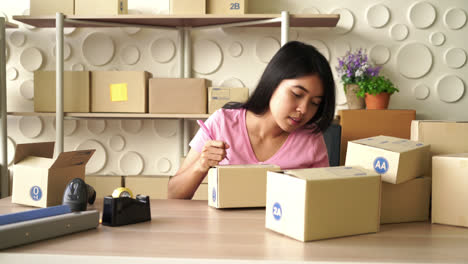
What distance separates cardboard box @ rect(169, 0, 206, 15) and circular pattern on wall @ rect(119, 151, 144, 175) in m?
1.03

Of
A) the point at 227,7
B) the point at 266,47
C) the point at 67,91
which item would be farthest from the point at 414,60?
the point at 67,91

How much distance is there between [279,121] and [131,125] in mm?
1704

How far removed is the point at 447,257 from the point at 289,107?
30.4 inches

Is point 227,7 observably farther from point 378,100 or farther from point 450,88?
point 450,88

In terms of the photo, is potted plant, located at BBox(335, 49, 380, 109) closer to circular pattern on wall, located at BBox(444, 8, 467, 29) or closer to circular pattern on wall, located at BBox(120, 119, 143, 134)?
circular pattern on wall, located at BBox(444, 8, 467, 29)

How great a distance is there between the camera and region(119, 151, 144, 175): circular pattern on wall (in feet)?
9.70

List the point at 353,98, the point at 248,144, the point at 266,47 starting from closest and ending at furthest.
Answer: the point at 248,144 < the point at 353,98 < the point at 266,47

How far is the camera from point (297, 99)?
1.42 m

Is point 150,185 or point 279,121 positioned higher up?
point 279,121

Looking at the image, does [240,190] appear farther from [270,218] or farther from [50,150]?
[50,150]

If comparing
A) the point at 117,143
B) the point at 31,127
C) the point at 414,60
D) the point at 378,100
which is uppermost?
the point at 414,60

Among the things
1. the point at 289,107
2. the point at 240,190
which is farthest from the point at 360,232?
the point at 289,107

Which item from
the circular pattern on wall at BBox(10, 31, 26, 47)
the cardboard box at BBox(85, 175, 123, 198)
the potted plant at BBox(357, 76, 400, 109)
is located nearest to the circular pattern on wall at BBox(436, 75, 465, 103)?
the potted plant at BBox(357, 76, 400, 109)

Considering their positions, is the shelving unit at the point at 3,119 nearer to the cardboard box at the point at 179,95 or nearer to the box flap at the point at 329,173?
the cardboard box at the point at 179,95
